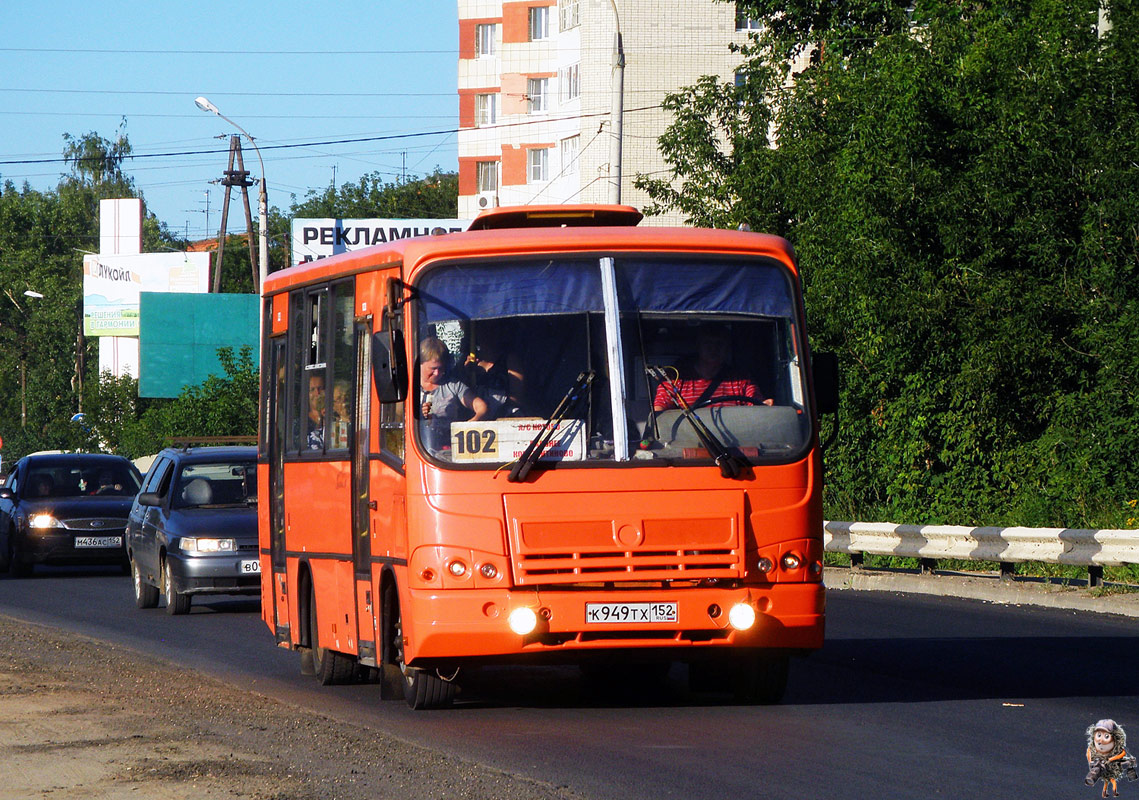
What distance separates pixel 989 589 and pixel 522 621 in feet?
38.3

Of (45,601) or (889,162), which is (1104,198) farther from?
(45,601)

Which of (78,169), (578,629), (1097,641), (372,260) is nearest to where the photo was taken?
(578,629)

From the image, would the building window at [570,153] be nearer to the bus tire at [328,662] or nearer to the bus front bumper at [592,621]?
the bus tire at [328,662]

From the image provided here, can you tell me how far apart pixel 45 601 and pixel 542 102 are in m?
61.2

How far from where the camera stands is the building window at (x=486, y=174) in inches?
3442

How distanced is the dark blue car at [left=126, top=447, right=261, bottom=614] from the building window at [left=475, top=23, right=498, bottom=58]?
68562mm

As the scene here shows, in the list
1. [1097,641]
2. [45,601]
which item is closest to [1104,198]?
[1097,641]

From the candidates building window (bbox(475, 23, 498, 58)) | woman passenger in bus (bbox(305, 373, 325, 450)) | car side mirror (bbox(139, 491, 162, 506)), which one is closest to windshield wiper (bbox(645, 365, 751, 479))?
woman passenger in bus (bbox(305, 373, 325, 450))

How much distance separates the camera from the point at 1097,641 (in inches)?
615

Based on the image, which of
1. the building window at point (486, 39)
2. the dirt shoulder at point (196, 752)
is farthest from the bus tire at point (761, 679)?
the building window at point (486, 39)

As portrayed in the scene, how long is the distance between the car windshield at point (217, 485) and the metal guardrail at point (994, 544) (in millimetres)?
6186

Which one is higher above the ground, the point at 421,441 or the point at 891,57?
the point at 891,57

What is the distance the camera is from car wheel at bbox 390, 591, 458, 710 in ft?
36.6

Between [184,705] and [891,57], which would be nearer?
[184,705]
